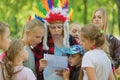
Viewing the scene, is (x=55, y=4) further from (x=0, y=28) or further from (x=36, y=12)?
(x=0, y=28)

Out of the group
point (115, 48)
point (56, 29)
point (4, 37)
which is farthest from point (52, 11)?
point (115, 48)

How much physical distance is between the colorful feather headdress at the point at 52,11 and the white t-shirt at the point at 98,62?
2.50 feet

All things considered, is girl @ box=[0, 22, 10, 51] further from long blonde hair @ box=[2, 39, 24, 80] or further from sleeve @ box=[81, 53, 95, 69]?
sleeve @ box=[81, 53, 95, 69]

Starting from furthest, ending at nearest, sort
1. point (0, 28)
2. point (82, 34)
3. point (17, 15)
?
point (17, 15), point (82, 34), point (0, 28)

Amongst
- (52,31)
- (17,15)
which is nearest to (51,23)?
(52,31)

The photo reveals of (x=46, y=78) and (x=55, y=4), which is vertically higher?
(x=55, y=4)

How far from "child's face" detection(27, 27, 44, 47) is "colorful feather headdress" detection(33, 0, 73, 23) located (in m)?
0.27

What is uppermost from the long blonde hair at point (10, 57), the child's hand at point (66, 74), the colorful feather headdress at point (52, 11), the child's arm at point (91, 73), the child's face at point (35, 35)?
the colorful feather headdress at point (52, 11)

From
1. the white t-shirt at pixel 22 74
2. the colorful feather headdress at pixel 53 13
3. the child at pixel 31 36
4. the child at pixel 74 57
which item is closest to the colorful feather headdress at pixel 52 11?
the colorful feather headdress at pixel 53 13

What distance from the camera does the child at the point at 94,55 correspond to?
4.46m

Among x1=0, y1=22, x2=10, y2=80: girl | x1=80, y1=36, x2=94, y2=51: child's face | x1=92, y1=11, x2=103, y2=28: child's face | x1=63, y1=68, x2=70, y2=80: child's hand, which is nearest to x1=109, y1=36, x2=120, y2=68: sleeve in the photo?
x1=92, y1=11, x2=103, y2=28: child's face

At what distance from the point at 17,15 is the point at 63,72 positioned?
1079 cm

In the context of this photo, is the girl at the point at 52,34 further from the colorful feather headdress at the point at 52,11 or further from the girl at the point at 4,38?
the girl at the point at 4,38

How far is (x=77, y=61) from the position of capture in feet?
16.6
